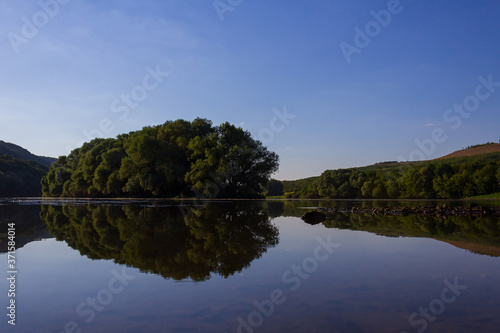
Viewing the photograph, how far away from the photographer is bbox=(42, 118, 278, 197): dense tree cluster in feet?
204

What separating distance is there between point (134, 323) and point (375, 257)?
6.42m

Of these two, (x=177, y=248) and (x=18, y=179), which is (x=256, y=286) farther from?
(x=18, y=179)

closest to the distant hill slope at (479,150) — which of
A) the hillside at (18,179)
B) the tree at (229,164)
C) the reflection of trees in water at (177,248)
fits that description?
the tree at (229,164)

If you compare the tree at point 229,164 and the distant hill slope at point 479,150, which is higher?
the distant hill slope at point 479,150

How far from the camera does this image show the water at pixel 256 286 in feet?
15.0

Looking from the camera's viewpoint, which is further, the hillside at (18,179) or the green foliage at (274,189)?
the green foliage at (274,189)

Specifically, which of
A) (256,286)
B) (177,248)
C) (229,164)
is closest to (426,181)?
(229,164)

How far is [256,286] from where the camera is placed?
20.4 ft

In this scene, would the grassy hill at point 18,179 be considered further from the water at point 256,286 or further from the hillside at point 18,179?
the water at point 256,286

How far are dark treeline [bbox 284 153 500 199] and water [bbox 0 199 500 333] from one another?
9306 cm

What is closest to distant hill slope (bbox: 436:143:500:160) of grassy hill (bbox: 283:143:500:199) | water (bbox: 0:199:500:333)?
grassy hill (bbox: 283:143:500:199)

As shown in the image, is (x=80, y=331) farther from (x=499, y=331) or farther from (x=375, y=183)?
(x=375, y=183)

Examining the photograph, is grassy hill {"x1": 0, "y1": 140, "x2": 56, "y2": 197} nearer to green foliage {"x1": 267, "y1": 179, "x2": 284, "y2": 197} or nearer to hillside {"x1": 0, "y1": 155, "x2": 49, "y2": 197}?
hillside {"x1": 0, "y1": 155, "x2": 49, "y2": 197}

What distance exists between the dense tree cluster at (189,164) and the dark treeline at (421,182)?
2149 inches
